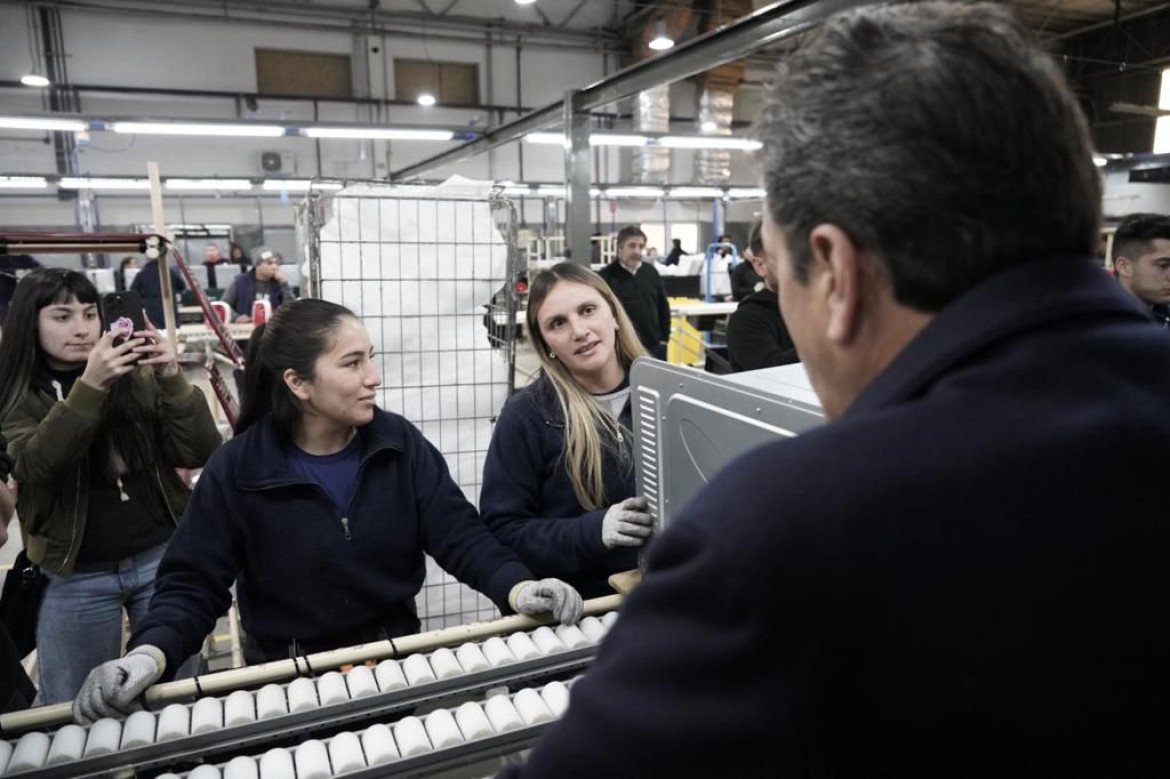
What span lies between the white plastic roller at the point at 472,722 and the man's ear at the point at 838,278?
708mm

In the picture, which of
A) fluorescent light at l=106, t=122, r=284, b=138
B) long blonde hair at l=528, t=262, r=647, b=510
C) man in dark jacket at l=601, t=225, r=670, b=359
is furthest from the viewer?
man in dark jacket at l=601, t=225, r=670, b=359

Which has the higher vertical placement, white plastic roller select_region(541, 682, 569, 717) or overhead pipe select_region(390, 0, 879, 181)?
overhead pipe select_region(390, 0, 879, 181)

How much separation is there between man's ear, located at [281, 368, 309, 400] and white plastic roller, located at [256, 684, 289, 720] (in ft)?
2.46

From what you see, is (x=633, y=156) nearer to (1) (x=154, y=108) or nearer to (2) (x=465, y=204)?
(1) (x=154, y=108)

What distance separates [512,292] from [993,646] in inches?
83.3

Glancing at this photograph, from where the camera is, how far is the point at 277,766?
0.93 metres

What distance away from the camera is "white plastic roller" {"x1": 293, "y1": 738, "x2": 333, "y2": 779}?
2.98ft

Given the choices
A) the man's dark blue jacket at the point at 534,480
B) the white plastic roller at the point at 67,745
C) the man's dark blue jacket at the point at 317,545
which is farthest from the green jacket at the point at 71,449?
the white plastic roller at the point at 67,745

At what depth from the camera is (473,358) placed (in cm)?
259

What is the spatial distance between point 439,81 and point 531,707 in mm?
Result: 12337

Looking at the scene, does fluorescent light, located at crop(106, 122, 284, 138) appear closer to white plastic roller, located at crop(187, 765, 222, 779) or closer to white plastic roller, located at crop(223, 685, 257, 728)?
white plastic roller, located at crop(223, 685, 257, 728)

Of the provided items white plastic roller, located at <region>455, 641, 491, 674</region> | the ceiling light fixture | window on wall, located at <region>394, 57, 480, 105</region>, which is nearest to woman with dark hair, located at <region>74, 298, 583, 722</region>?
white plastic roller, located at <region>455, 641, 491, 674</region>

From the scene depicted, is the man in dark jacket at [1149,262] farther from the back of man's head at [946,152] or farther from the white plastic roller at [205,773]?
the white plastic roller at [205,773]

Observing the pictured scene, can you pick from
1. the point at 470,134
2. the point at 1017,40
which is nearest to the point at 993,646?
the point at 1017,40
